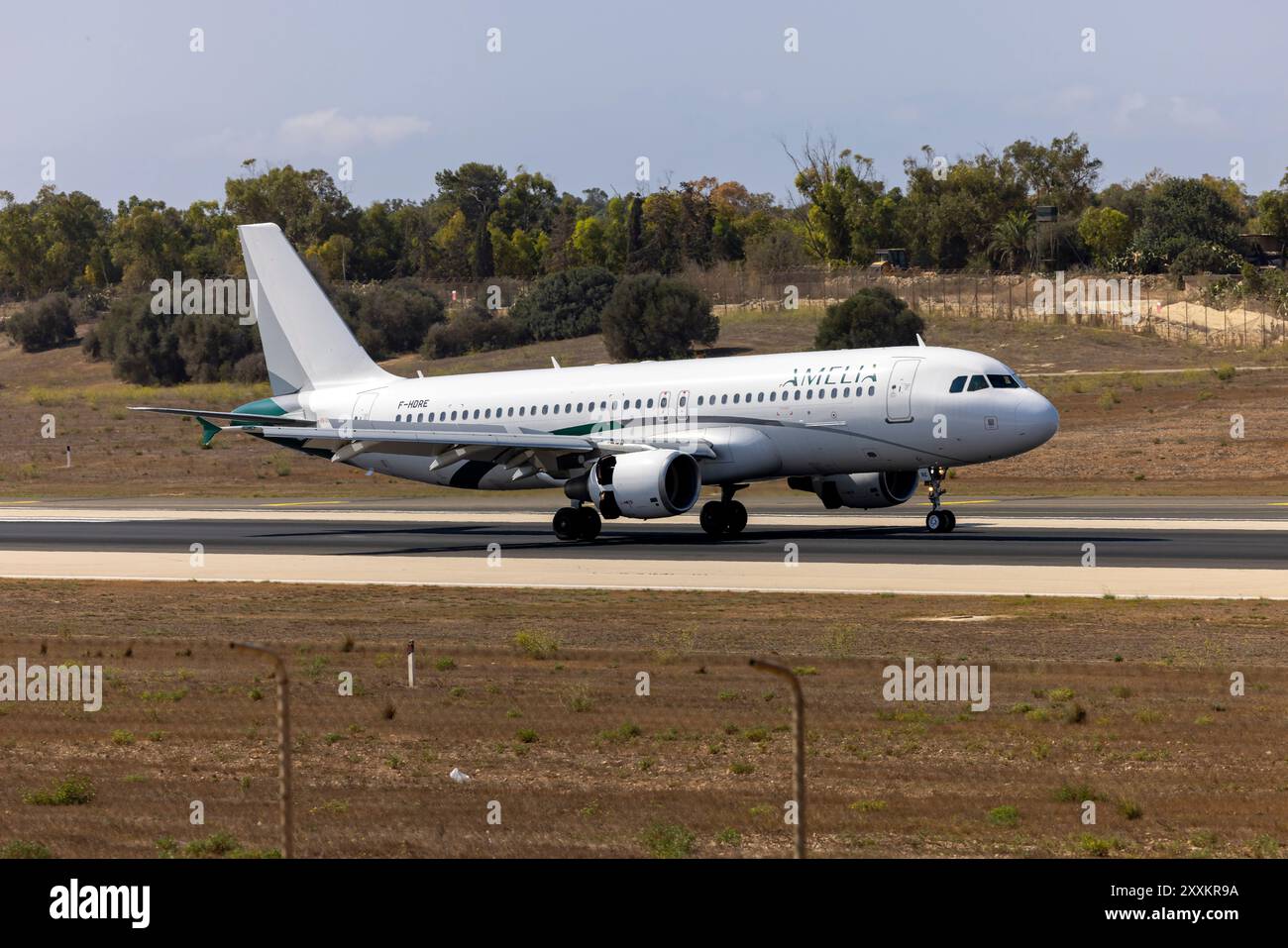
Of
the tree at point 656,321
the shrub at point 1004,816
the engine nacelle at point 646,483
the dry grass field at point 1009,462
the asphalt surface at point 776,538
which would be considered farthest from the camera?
the tree at point 656,321

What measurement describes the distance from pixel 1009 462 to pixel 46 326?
11284 centimetres

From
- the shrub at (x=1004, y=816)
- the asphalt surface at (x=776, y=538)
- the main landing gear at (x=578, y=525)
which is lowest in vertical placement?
the shrub at (x=1004, y=816)

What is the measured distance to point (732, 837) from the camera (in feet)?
45.8

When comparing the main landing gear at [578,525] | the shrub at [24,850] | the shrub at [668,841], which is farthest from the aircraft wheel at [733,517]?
the shrub at [24,850]

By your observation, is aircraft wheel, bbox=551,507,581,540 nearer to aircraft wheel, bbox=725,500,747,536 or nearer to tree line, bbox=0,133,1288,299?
aircraft wheel, bbox=725,500,747,536

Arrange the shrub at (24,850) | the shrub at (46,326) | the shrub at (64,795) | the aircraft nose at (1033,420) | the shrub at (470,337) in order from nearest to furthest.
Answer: the shrub at (24,850), the shrub at (64,795), the aircraft nose at (1033,420), the shrub at (470,337), the shrub at (46,326)

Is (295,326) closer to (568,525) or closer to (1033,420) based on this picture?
(568,525)

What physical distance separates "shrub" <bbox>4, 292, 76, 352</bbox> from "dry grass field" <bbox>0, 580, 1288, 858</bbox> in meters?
140

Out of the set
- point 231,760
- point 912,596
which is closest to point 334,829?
point 231,760

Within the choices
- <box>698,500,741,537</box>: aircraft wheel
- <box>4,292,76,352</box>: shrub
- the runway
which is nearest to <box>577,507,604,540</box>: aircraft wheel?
the runway

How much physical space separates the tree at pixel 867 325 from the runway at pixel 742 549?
139 feet

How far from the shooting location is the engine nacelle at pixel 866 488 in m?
46.3

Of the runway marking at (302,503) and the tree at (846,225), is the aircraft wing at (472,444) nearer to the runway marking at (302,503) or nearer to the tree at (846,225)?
the runway marking at (302,503)

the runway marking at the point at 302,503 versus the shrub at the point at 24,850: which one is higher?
the runway marking at the point at 302,503
